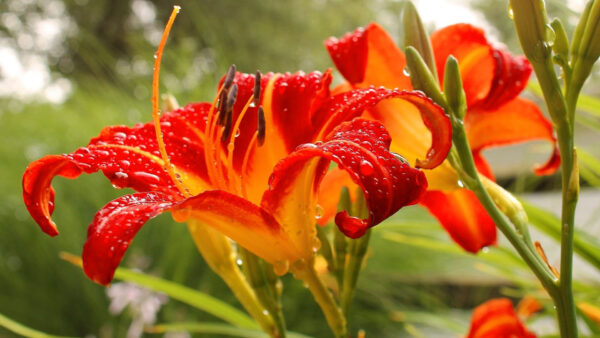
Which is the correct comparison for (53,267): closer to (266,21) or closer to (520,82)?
(520,82)

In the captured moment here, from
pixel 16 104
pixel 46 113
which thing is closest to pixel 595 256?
pixel 46 113

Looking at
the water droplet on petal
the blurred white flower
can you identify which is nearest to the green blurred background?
the blurred white flower

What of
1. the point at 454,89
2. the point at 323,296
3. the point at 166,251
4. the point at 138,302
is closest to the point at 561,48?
the point at 454,89

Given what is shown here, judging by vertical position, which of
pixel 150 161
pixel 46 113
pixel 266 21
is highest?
pixel 266 21

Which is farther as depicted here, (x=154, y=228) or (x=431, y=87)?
(x=154, y=228)

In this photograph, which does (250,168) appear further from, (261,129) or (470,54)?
(470,54)

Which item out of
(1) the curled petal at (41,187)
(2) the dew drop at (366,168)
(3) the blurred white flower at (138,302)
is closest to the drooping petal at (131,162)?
(1) the curled petal at (41,187)

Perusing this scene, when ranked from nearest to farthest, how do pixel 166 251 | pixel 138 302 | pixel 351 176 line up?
pixel 351 176
pixel 138 302
pixel 166 251
